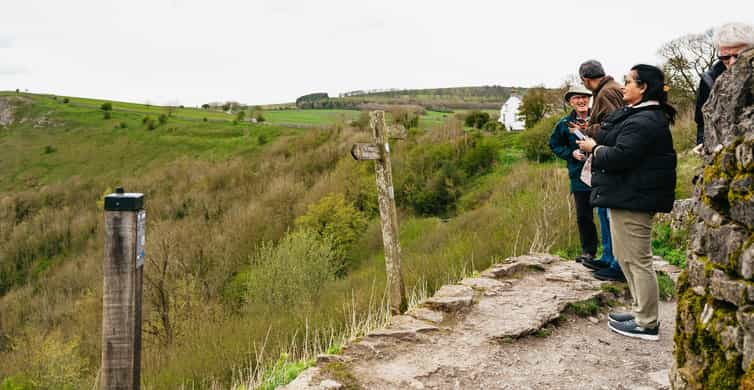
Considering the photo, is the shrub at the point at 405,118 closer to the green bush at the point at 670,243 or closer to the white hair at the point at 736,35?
the green bush at the point at 670,243

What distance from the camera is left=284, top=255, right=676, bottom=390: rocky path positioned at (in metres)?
3.34

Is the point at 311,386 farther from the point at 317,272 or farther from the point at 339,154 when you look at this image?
the point at 339,154

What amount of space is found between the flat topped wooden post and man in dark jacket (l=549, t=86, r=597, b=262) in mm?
1726

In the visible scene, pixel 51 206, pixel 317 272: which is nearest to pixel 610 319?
pixel 317 272

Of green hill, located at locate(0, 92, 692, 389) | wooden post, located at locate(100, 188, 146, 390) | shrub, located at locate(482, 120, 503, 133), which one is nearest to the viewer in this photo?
wooden post, located at locate(100, 188, 146, 390)

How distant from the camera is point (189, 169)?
131 ft

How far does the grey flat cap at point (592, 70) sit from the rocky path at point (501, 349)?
2.02m

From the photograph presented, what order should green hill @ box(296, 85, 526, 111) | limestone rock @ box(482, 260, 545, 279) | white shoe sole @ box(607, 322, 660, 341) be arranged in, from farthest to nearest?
green hill @ box(296, 85, 526, 111), limestone rock @ box(482, 260, 545, 279), white shoe sole @ box(607, 322, 660, 341)

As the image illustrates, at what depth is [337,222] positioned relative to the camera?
2294 cm

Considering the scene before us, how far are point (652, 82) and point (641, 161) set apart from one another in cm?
54

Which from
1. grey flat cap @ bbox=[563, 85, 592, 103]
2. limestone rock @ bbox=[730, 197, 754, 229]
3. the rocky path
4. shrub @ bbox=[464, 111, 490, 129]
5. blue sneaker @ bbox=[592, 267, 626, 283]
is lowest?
the rocky path

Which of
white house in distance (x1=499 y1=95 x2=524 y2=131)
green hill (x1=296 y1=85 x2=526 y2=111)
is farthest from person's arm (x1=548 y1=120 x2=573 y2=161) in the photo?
green hill (x1=296 y1=85 x2=526 y2=111)

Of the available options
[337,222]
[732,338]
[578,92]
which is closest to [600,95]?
[578,92]

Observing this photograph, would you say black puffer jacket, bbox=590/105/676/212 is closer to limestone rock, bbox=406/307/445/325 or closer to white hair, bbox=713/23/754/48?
white hair, bbox=713/23/754/48
